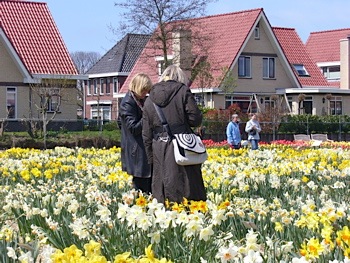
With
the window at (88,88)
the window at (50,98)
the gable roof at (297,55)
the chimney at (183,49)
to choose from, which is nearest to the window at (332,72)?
the gable roof at (297,55)

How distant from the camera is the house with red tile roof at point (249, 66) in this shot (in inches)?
1933

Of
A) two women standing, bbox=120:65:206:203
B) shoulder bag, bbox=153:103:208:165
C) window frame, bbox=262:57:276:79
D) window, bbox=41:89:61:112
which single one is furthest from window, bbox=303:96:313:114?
shoulder bag, bbox=153:103:208:165

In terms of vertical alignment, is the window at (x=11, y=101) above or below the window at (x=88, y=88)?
below

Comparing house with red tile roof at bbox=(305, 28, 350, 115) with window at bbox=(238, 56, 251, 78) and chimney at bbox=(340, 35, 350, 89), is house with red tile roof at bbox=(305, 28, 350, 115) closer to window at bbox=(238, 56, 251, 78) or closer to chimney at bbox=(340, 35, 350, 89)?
chimney at bbox=(340, 35, 350, 89)

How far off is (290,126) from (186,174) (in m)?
33.8

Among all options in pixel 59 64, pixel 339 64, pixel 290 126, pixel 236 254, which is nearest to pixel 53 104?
pixel 59 64

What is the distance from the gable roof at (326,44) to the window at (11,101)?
100 feet

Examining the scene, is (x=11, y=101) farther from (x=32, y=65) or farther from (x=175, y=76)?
(x=175, y=76)

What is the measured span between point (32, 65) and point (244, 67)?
45.8ft

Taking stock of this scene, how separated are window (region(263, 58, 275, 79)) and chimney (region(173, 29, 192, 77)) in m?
6.52

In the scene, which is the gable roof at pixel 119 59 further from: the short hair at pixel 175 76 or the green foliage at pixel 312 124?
the short hair at pixel 175 76

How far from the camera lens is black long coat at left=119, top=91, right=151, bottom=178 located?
31.4 feet

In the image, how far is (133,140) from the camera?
9.70m

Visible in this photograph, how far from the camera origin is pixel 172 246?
5973 mm
